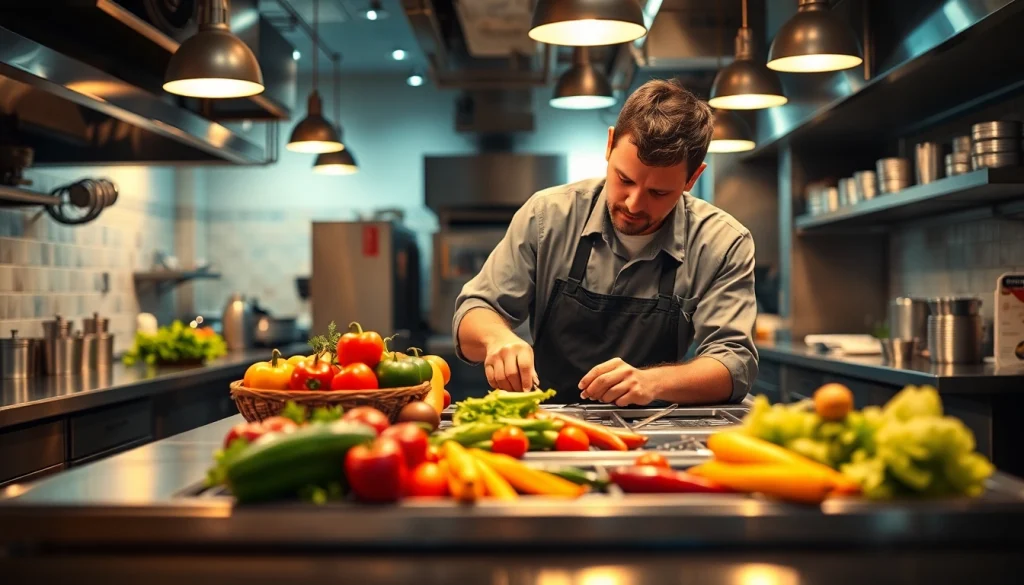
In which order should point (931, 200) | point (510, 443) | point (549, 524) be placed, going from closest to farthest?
point (549, 524)
point (510, 443)
point (931, 200)

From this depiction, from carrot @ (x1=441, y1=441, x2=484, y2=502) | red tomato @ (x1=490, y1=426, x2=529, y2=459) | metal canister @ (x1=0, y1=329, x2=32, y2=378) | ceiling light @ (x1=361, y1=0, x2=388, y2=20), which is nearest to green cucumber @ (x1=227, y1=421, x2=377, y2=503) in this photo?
carrot @ (x1=441, y1=441, x2=484, y2=502)

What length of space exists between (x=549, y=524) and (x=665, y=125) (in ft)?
4.84

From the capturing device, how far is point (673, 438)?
6.45 feet

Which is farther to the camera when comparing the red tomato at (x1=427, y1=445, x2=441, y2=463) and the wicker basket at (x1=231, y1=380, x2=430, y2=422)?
the wicker basket at (x1=231, y1=380, x2=430, y2=422)

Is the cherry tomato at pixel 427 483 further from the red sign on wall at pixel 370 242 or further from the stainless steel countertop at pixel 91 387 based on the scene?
the red sign on wall at pixel 370 242

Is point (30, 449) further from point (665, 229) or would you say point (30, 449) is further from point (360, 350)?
point (665, 229)

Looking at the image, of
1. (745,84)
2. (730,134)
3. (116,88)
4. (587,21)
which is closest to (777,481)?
(587,21)

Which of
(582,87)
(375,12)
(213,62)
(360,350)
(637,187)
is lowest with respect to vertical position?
(360,350)

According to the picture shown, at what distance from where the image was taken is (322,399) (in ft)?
6.23

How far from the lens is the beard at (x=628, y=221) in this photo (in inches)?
108

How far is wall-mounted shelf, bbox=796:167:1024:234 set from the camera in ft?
12.6

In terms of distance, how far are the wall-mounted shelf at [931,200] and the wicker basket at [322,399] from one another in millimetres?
2749

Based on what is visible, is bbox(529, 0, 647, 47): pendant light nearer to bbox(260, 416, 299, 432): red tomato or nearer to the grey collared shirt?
the grey collared shirt

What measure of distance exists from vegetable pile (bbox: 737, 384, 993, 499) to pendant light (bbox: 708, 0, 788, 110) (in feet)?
9.09
